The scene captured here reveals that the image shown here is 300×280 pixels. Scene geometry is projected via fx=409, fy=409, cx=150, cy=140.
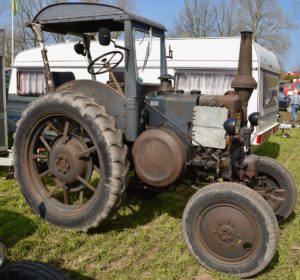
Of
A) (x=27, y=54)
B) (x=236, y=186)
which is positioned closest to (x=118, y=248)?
(x=236, y=186)

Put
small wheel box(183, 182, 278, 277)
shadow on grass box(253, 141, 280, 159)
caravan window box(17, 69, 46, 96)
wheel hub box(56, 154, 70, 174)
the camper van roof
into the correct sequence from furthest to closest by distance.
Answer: caravan window box(17, 69, 46, 96) → shadow on grass box(253, 141, 280, 159) → wheel hub box(56, 154, 70, 174) → the camper van roof → small wheel box(183, 182, 278, 277)

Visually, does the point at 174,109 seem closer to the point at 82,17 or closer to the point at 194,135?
the point at 194,135

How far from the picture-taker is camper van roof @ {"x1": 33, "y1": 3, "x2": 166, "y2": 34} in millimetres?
4066

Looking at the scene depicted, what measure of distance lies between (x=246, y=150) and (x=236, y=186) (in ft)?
3.12

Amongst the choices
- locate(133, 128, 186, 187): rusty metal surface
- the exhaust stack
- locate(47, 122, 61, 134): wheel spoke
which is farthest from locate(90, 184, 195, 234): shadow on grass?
the exhaust stack

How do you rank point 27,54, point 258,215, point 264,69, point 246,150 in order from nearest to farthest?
point 258,215
point 246,150
point 264,69
point 27,54

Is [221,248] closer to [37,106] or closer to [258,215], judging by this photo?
[258,215]

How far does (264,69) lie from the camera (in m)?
8.22

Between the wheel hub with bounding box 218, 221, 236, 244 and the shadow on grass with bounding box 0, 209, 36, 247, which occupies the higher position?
the wheel hub with bounding box 218, 221, 236, 244

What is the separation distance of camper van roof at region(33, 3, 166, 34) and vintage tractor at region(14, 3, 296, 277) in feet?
0.03

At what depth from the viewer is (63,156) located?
13.8 ft

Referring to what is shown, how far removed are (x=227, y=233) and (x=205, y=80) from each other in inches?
210

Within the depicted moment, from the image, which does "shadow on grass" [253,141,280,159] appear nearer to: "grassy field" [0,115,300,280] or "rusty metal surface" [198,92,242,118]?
"grassy field" [0,115,300,280]

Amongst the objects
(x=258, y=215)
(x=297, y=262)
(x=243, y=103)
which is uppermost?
(x=243, y=103)
